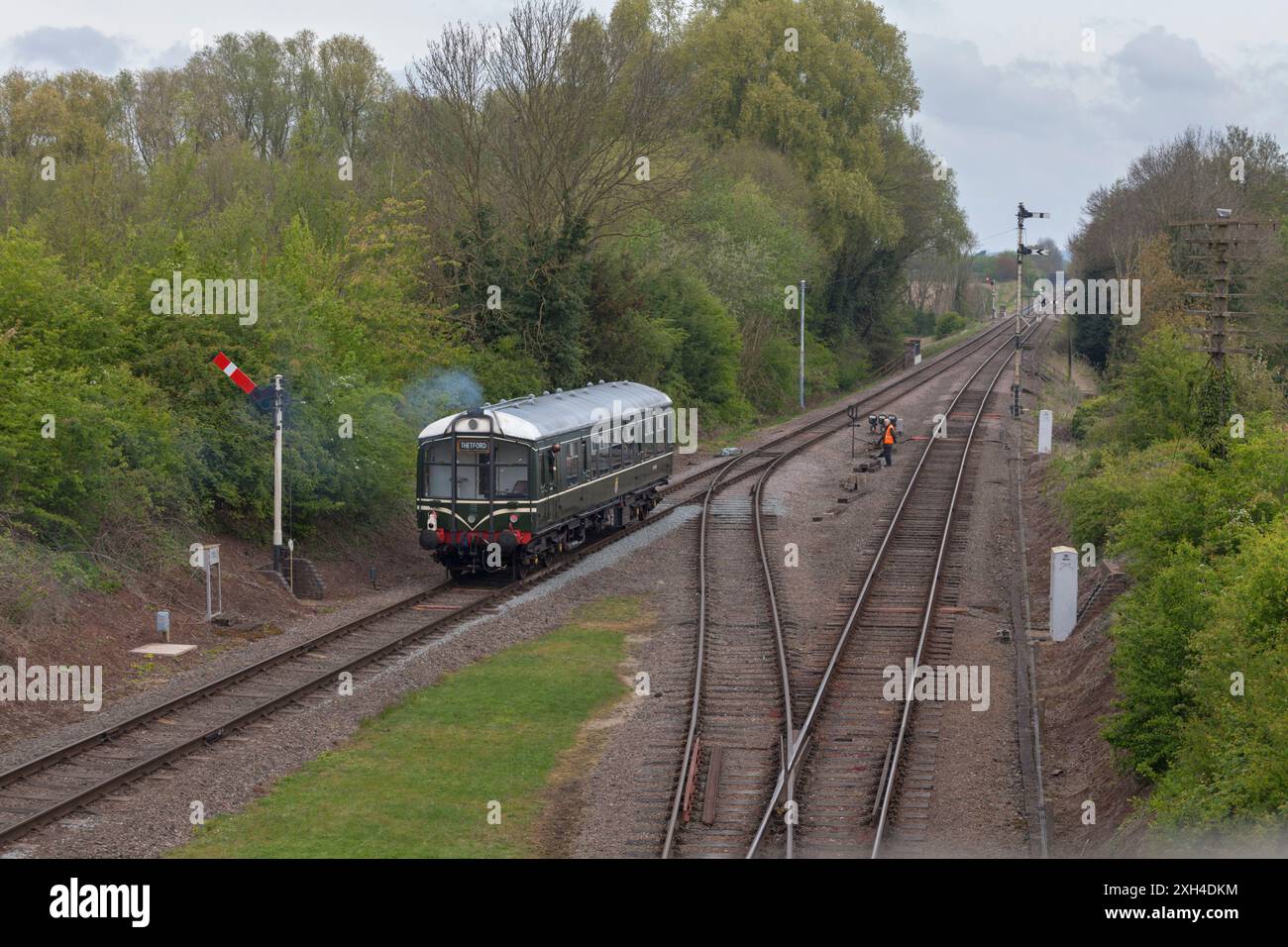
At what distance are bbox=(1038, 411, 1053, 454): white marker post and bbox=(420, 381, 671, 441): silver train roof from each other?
53.0 ft

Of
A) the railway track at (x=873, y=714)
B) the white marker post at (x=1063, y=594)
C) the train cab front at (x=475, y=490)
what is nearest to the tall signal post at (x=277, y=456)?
the train cab front at (x=475, y=490)

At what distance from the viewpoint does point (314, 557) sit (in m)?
26.0

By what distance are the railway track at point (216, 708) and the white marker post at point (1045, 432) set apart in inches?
879

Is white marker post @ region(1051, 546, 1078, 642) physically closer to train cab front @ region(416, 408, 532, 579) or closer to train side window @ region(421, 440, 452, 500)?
train cab front @ region(416, 408, 532, 579)

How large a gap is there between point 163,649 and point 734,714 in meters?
8.33

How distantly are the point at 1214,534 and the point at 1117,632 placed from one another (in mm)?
2653

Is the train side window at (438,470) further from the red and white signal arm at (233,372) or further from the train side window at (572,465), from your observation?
A: the red and white signal arm at (233,372)

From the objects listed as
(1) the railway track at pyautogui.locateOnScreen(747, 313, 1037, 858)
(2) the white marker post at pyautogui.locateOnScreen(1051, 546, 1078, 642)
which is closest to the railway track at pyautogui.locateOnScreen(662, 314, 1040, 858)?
(1) the railway track at pyautogui.locateOnScreen(747, 313, 1037, 858)

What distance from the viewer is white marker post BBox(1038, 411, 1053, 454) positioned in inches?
1742

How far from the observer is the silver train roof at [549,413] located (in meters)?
25.4

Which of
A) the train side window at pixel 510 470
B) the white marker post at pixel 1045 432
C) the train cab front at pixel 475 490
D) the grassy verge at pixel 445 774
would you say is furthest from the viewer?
the white marker post at pixel 1045 432

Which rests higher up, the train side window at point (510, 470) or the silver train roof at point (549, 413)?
the silver train roof at point (549, 413)

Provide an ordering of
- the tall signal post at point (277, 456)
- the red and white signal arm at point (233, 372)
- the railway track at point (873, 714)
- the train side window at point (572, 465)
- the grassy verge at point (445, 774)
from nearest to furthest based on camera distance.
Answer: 1. the grassy verge at point (445, 774)
2. the railway track at point (873, 714)
3. the red and white signal arm at point (233, 372)
4. the tall signal post at point (277, 456)
5. the train side window at point (572, 465)

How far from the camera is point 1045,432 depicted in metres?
44.5
